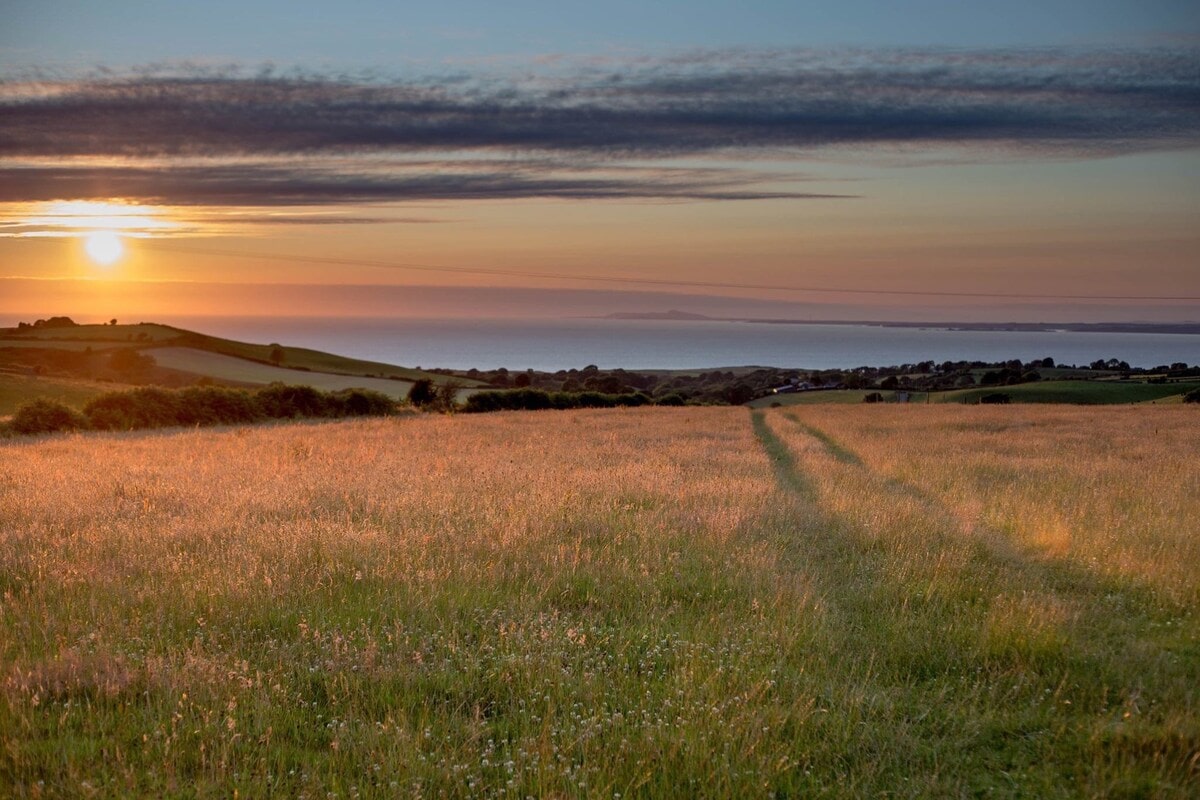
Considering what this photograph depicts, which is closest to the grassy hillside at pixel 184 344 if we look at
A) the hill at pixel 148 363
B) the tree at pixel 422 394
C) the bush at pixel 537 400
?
the hill at pixel 148 363

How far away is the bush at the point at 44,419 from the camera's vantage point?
3256 centimetres

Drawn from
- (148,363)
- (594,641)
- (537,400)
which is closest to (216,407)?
(537,400)

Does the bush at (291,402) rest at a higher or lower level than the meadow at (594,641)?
higher

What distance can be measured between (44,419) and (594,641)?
34840mm

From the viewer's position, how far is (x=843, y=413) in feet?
153

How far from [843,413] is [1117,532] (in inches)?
1396

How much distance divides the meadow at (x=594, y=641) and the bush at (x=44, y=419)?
21.1 meters

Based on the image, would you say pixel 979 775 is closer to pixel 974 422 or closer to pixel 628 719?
pixel 628 719

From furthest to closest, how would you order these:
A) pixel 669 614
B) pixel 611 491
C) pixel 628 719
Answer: pixel 611 491
pixel 669 614
pixel 628 719

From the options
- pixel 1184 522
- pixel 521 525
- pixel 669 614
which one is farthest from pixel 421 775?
pixel 1184 522

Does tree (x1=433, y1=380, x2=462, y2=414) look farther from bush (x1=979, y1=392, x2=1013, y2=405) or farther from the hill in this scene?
bush (x1=979, y1=392, x2=1013, y2=405)

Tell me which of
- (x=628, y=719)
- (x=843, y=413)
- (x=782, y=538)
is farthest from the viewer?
(x=843, y=413)

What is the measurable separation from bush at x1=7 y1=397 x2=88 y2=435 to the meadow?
21.1 m

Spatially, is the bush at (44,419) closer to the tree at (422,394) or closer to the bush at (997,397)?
the tree at (422,394)
